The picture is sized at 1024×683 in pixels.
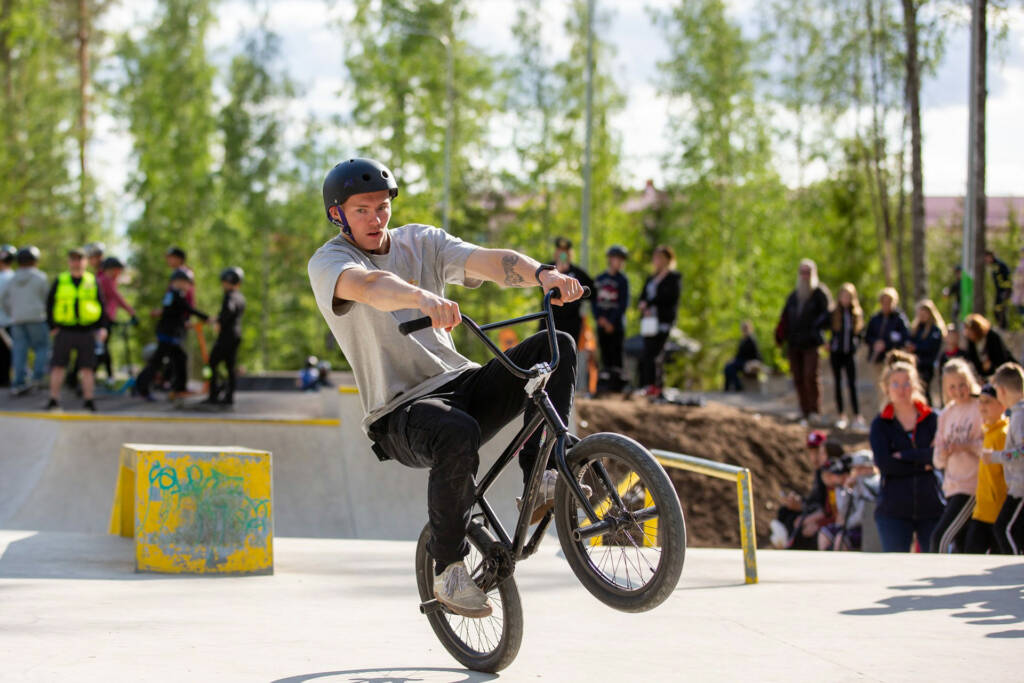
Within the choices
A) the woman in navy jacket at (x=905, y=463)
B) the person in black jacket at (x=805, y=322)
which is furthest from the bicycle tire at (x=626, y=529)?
the person in black jacket at (x=805, y=322)

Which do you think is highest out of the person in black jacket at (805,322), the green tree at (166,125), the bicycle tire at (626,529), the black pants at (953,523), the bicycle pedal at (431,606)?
the green tree at (166,125)

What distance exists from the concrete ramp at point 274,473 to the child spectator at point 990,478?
3.85m

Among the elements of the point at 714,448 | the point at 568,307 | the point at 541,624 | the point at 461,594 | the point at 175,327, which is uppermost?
the point at 568,307

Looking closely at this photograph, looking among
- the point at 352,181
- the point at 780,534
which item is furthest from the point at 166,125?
the point at 352,181

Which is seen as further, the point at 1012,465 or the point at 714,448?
the point at 714,448

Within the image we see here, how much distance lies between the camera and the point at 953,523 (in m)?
7.92

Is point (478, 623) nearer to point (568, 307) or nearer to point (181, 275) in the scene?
point (568, 307)

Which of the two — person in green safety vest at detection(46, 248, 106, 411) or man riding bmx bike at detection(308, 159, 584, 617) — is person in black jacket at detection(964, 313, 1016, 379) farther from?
person in green safety vest at detection(46, 248, 106, 411)

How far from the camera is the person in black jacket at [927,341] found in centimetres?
1306

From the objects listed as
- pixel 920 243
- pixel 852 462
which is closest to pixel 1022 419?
pixel 852 462

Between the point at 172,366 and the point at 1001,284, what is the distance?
40.5 ft

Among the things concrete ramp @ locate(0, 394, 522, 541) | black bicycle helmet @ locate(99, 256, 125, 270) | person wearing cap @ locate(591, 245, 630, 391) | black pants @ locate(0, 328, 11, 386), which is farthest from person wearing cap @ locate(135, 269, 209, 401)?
person wearing cap @ locate(591, 245, 630, 391)

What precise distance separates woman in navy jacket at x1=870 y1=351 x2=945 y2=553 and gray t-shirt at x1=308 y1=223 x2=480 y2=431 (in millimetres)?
4892

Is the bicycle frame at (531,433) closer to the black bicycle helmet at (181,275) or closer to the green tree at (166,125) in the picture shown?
the black bicycle helmet at (181,275)
